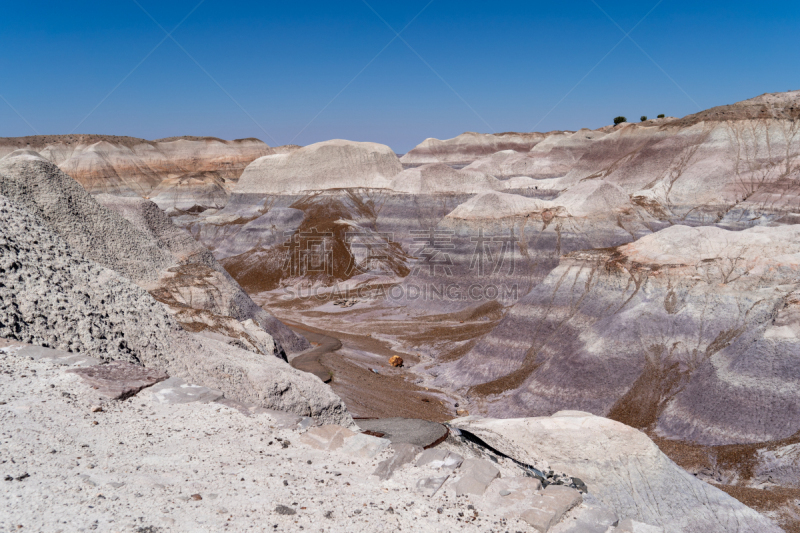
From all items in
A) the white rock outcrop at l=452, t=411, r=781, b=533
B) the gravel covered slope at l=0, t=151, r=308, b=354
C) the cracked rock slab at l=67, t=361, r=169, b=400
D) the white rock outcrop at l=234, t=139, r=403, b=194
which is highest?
the white rock outcrop at l=234, t=139, r=403, b=194

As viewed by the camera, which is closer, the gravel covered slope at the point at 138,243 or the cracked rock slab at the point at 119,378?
the cracked rock slab at the point at 119,378

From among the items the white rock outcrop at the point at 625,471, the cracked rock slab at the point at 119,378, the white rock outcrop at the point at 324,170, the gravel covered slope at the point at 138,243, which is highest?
the white rock outcrop at the point at 324,170

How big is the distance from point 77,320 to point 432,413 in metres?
15.3

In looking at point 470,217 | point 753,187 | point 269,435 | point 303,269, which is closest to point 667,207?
point 753,187

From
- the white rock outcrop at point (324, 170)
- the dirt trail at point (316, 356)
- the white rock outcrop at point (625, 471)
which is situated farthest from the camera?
the white rock outcrop at point (324, 170)

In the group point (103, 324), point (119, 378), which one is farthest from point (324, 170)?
point (119, 378)

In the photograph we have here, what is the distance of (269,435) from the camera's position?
6461 mm

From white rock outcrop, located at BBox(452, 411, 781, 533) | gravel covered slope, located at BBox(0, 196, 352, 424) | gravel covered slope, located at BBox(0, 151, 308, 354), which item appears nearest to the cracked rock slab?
gravel covered slope, located at BBox(0, 196, 352, 424)

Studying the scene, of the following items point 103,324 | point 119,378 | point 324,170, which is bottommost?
point 119,378

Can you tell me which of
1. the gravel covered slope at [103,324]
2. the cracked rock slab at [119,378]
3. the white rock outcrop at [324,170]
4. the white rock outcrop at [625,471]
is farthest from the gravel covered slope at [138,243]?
the white rock outcrop at [324,170]

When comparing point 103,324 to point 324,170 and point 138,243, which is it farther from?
point 324,170

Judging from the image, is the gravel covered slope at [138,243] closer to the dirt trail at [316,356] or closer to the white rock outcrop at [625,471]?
the dirt trail at [316,356]

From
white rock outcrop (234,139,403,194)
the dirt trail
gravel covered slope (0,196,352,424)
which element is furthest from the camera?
white rock outcrop (234,139,403,194)

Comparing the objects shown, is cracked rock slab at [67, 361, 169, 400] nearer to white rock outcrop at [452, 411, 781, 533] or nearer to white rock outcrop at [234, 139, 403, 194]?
white rock outcrop at [452, 411, 781, 533]
